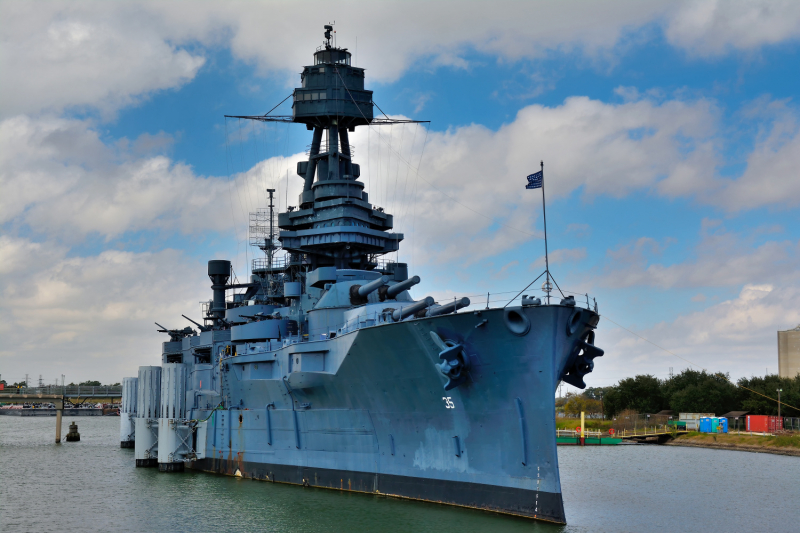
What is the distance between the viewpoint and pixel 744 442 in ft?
165

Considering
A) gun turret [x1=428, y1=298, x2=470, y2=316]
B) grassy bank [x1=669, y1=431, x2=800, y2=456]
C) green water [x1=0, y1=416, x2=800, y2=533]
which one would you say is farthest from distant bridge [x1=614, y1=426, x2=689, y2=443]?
gun turret [x1=428, y1=298, x2=470, y2=316]

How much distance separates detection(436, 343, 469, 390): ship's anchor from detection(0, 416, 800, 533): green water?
12.5ft

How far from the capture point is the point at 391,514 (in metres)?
21.8

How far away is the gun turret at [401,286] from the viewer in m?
23.4

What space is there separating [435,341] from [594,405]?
87261 mm

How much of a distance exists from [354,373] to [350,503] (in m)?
4.07

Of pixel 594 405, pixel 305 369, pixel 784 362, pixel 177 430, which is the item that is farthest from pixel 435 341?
pixel 594 405

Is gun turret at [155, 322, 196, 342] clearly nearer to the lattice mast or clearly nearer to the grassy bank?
the lattice mast

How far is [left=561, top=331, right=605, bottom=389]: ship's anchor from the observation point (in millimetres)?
22250

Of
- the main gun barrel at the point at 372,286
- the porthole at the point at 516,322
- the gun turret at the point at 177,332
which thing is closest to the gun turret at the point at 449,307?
the porthole at the point at 516,322

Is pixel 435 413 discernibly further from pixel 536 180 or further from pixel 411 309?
pixel 536 180

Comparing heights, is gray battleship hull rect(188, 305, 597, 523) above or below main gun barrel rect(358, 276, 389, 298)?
below

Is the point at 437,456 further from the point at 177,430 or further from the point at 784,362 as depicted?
the point at 784,362

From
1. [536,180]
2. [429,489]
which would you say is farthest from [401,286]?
[429,489]
